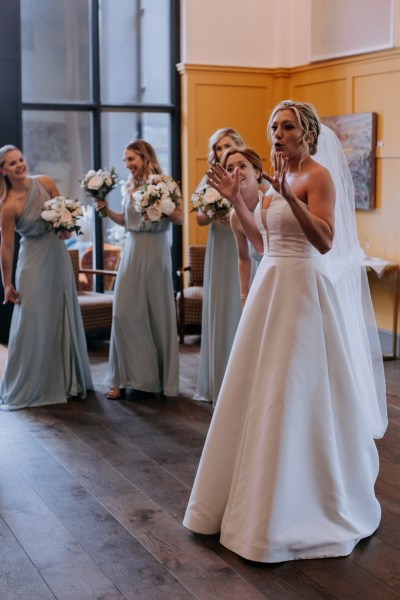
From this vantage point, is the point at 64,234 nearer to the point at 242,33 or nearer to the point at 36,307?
the point at 36,307

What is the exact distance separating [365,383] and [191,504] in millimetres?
1023

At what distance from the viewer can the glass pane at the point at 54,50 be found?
29.7 feet

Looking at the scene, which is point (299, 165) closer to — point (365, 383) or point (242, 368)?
point (242, 368)

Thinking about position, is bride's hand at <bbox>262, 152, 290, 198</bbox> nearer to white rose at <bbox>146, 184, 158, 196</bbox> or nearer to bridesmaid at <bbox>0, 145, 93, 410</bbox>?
white rose at <bbox>146, 184, 158, 196</bbox>

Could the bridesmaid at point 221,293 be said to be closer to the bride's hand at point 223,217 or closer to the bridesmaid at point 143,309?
the bride's hand at point 223,217

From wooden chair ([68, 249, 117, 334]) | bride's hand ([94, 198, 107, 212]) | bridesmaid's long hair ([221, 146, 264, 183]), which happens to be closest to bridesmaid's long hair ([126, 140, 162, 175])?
bride's hand ([94, 198, 107, 212])

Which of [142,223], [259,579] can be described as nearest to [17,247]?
[142,223]

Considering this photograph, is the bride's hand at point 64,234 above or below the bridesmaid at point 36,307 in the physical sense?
above

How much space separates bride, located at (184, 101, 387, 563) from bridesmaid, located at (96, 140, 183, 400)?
2636mm

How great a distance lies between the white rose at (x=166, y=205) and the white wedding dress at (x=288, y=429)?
2.41 meters

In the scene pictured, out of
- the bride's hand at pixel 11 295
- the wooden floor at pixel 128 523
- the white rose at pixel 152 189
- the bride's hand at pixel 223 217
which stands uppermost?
the white rose at pixel 152 189

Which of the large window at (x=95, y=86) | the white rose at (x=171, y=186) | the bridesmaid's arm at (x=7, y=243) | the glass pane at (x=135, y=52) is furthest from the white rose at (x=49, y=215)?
the glass pane at (x=135, y=52)

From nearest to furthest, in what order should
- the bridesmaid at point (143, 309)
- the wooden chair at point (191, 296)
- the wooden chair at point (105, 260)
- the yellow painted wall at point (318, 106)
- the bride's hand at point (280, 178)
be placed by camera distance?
1. the bride's hand at point (280, 178)
2. the bridesmaid at point (143, 309)
3. the yellow painted wall at point (318, 106)
4. the wooden chair at point (191, 296)
5. the wooden chair at point (105, 260)

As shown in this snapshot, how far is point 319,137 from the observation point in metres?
4.09
